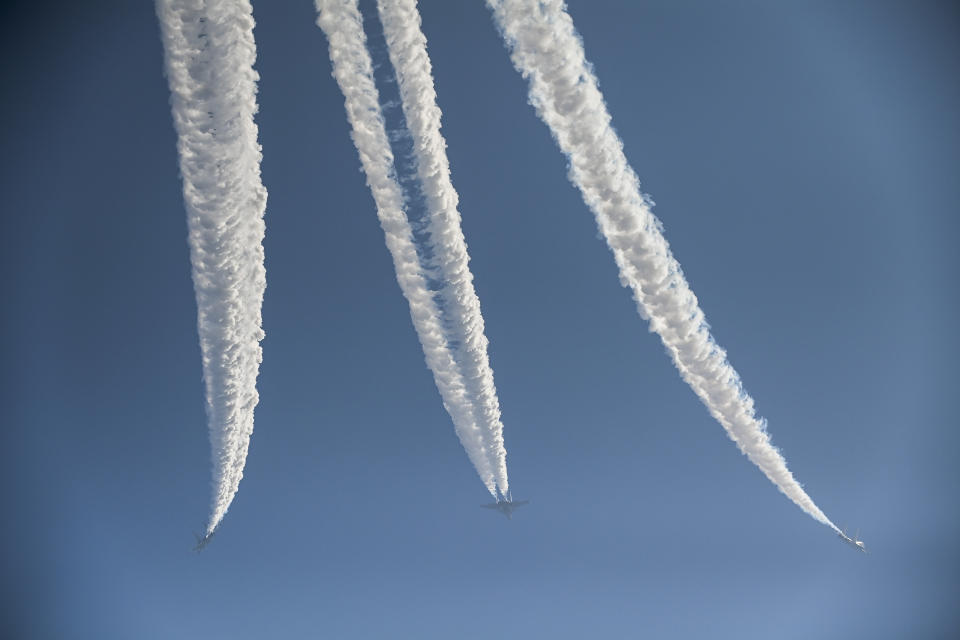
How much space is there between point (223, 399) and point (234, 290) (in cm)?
437

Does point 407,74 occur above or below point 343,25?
below

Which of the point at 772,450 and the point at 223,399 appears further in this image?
the point at 772,450

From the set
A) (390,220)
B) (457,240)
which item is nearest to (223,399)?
(390,220)

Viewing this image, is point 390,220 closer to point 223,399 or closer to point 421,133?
point 421,133

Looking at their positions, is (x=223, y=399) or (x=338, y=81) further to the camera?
(x=223, y=399)

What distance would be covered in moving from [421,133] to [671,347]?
11711 millimetres

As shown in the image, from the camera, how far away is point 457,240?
18.7 m

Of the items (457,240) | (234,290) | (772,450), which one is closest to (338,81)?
(457,240)

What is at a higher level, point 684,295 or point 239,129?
point 239,129

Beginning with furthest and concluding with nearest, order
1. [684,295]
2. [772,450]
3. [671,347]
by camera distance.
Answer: [772,450] → [671,347] → [684,295]

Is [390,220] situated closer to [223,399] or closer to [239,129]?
[239,129]

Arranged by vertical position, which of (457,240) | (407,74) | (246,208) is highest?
(407,74)

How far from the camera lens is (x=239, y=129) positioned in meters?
15.7

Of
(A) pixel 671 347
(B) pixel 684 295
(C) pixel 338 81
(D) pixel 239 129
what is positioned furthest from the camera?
(A) pixel 671 347
